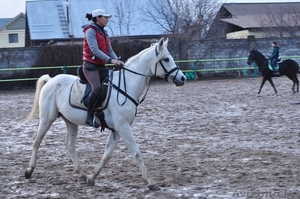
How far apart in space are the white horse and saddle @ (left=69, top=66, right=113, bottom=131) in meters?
0.06

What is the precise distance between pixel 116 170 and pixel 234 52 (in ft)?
81.1

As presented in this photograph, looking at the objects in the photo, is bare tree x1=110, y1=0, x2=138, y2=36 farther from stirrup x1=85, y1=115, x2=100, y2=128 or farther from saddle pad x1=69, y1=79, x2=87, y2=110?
stirrup x1=85, y1=115, x2=100, y2=128

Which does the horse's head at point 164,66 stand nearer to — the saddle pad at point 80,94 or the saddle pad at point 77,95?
the saddle pad at point 80,94

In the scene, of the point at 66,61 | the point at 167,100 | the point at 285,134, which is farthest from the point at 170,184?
the point at 66,61

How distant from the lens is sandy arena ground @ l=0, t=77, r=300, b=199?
629 centimetres

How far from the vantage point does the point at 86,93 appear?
6.86m

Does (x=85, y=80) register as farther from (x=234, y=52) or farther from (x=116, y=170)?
(x=234, y=52)

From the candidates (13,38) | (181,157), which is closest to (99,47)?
(181,157)

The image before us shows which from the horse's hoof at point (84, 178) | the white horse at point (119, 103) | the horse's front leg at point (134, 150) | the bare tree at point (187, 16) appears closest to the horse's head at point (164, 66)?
the white horse at point (119, 103)

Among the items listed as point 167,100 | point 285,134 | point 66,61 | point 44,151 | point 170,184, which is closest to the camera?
point 170,184

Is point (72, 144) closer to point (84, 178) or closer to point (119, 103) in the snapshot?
point (84, 178)

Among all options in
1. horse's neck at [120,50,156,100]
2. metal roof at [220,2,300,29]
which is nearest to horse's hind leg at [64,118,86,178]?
horse's neck at [120,50,156,100]

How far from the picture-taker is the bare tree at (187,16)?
37.8m

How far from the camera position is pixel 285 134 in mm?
10258
